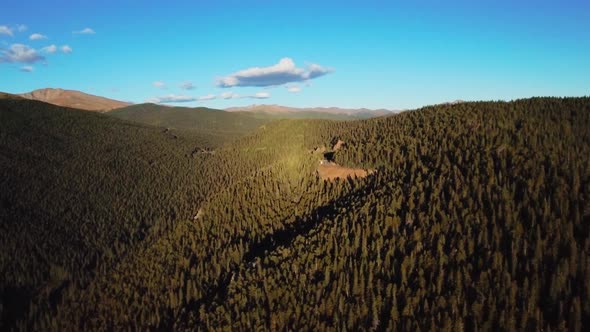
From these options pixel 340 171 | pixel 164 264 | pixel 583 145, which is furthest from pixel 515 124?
pixel 164 264

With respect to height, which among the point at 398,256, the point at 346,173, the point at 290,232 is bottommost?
the point at 290,232

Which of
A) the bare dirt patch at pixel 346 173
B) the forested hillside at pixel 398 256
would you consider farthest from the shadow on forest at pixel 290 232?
the bare dirt patch at pixel 346 173

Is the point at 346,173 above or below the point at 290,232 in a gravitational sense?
above

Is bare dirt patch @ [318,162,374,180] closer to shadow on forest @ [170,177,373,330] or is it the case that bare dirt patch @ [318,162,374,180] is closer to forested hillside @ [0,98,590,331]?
forested hillside @ [0,98,590,331]

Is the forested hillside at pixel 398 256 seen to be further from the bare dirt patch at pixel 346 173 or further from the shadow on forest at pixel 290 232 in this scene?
the bare dirt patch at pixel 346 173

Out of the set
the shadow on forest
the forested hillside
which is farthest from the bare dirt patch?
the shadow on forest

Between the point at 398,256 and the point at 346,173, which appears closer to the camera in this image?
the point at 398,256

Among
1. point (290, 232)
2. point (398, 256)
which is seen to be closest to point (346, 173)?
point (290, 232)

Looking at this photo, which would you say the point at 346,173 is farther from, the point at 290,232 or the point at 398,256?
the point at 398,256

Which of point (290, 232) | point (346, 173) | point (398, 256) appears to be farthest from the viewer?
point (346, 173)

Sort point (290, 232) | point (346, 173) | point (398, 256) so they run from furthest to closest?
point (346, 173), point (290, 232), point (398, 256)

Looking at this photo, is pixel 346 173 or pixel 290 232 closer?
pixel 290 232
